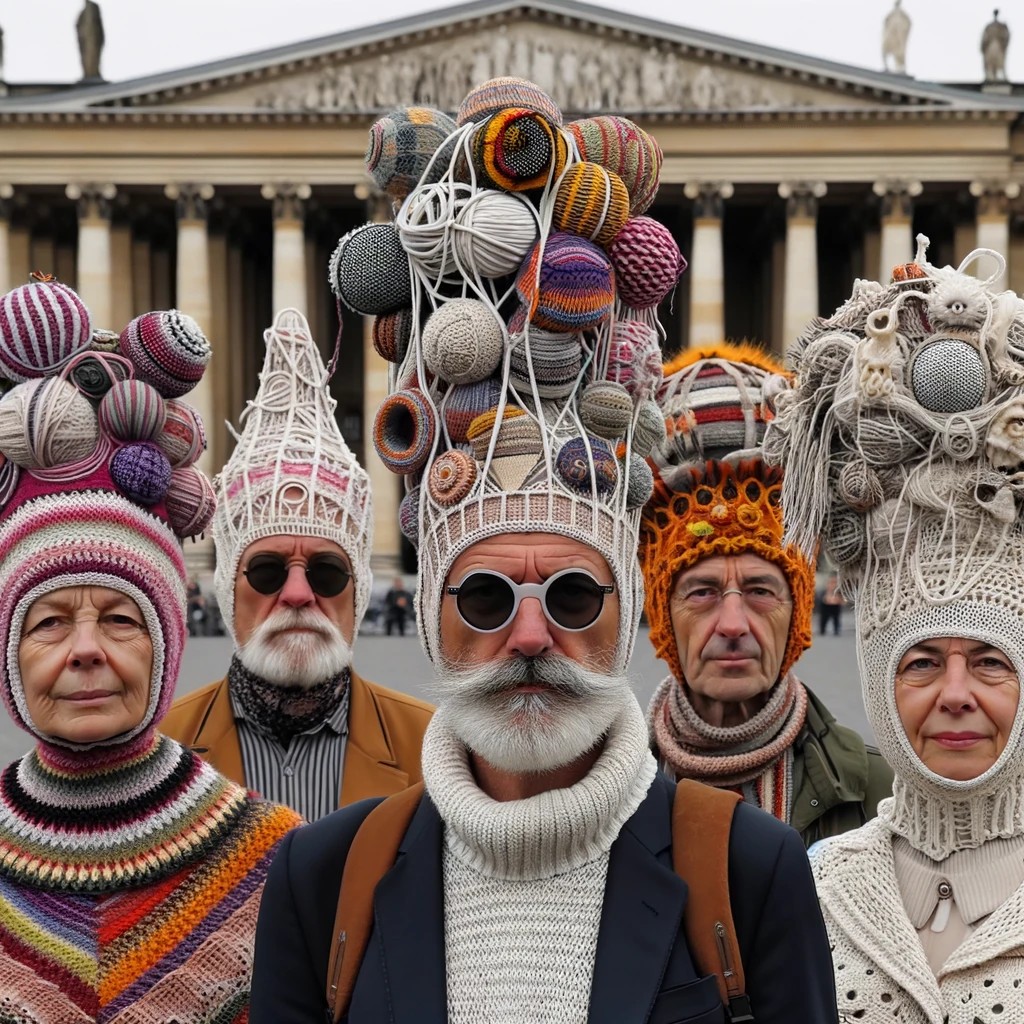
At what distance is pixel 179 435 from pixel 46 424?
0.34 metres

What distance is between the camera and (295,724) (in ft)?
17.3

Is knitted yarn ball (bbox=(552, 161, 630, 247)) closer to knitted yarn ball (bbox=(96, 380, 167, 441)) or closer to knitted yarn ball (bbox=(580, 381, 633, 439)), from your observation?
knitted yarn ball (bbox=(580, 381, 633, 439))

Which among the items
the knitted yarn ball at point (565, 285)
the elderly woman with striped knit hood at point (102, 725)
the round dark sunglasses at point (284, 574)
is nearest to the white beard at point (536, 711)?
the knitted yarn ball at point (565, 285)

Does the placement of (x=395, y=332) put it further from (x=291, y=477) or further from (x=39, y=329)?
(x=291, y=477)

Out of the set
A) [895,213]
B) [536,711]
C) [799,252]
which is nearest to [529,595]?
[536,711]

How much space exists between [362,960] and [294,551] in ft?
9.05

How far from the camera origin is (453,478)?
10.0 feet

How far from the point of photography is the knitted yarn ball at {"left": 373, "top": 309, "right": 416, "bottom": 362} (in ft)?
10.7

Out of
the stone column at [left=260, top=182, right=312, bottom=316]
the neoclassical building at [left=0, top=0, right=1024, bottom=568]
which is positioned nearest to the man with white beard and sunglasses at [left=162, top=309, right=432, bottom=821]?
the neoclassical building at [left=0, top=0, right=1024, bottom=568]

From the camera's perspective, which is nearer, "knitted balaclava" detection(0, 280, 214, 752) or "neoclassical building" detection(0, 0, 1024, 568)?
"knitted balaclava" detection(0, 280, 214, 752)

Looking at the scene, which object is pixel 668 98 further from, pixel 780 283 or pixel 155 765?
pixel 155 765

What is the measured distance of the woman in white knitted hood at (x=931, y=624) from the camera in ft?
11.0

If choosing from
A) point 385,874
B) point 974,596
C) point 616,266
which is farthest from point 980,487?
point 385,874

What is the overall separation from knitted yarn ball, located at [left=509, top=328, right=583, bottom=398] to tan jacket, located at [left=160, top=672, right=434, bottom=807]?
2.22m
